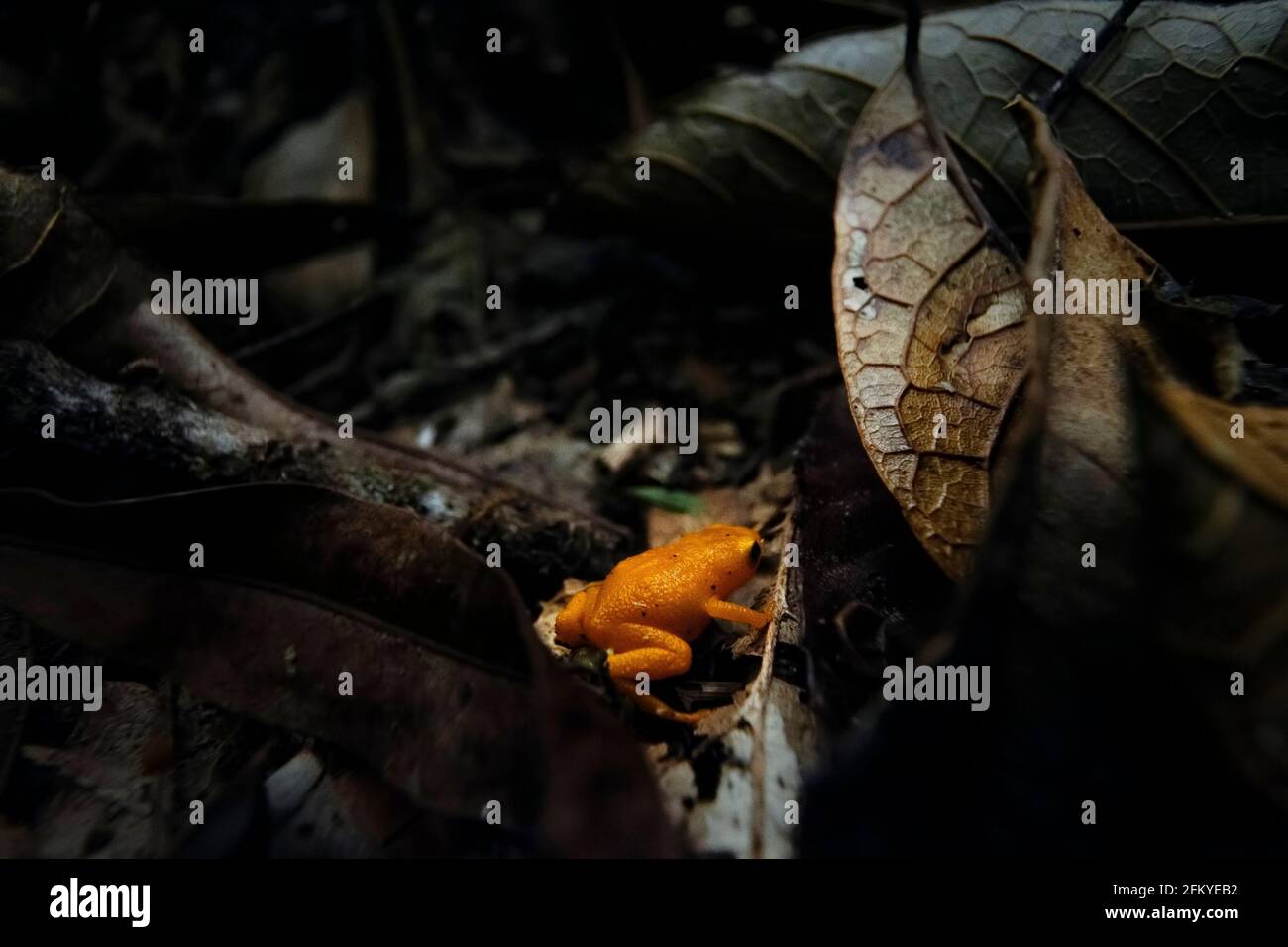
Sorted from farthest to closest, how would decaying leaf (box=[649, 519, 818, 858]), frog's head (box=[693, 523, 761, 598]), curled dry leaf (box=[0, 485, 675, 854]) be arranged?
frog's head (box=[693, 523, 761, 598]) → curled dry leaf (box=[0, 485, 675, 854]) → decaying leaf (box=[649, 519, 818, 858])

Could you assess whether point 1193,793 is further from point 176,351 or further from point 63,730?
→ point 176,351

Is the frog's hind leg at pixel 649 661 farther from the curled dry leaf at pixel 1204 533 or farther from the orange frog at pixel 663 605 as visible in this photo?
the curled dry leaf at pixel 1204 533

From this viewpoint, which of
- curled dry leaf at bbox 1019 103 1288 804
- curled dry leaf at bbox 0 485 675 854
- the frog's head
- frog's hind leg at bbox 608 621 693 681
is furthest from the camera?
the frog's head

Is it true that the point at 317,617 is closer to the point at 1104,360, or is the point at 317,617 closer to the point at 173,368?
the point at 173,368

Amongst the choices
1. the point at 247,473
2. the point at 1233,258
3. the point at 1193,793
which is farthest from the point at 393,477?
the point at 1233,258

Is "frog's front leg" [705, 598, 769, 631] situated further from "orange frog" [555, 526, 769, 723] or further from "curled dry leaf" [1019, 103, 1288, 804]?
"curled dry leaf" [1019, 103, 1288, 804]

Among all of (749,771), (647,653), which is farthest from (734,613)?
(749,771)

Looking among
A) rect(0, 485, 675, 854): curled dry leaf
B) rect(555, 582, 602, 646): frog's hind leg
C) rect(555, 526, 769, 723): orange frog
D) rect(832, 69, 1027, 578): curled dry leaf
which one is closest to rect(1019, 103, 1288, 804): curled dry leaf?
rect(832, 69, 1027, 578): curled dry leaf

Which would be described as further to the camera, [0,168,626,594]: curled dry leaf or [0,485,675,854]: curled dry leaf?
[0,168,626,594]: curled dry leaf
